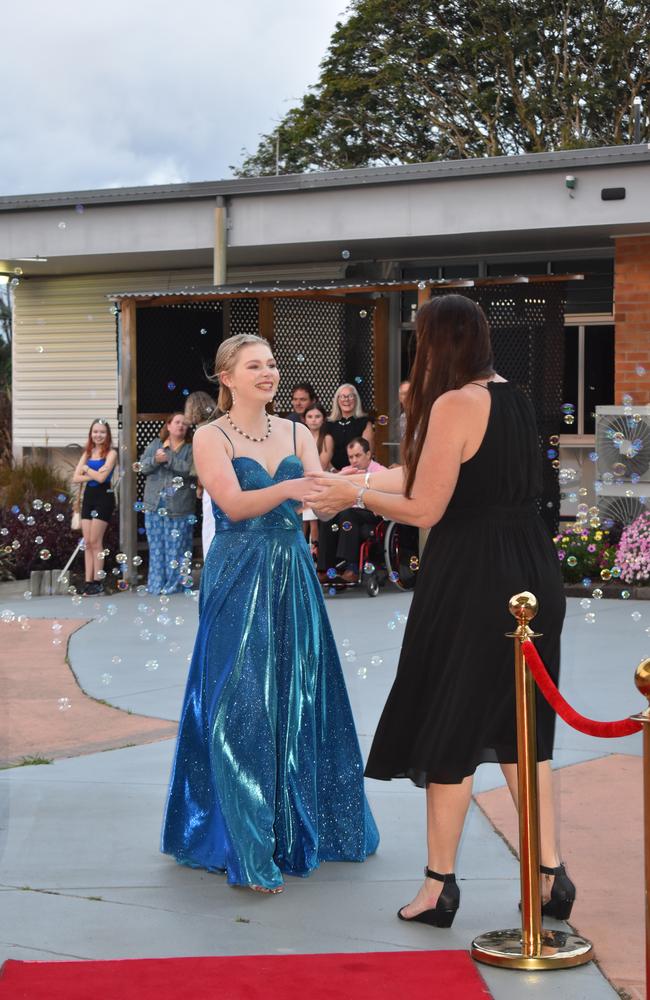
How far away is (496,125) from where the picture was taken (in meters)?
32.3

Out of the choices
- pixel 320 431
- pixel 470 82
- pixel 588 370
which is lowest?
pixel 320 431

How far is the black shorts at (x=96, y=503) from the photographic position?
13.8 metres

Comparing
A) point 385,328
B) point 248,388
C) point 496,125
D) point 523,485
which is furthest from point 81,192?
point 496,125

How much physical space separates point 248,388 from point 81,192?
11502mm

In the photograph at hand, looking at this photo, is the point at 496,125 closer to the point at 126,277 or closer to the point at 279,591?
the point at 126,277

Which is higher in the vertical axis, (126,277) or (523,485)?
(126,277)

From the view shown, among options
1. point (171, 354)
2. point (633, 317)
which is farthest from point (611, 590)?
point (171, 354)

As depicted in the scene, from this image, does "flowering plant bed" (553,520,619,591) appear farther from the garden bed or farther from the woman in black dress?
the woman in black dress

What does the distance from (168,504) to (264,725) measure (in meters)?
9.04

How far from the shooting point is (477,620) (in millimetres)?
4211

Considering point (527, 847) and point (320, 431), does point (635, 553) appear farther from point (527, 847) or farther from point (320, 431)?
point (527, 847)

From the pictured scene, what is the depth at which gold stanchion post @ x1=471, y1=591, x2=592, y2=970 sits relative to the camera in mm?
Result: 4031

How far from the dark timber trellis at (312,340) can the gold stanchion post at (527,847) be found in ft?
28.5

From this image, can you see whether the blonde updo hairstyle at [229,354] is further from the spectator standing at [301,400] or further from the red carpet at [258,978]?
the spectator standing at [301,400]
